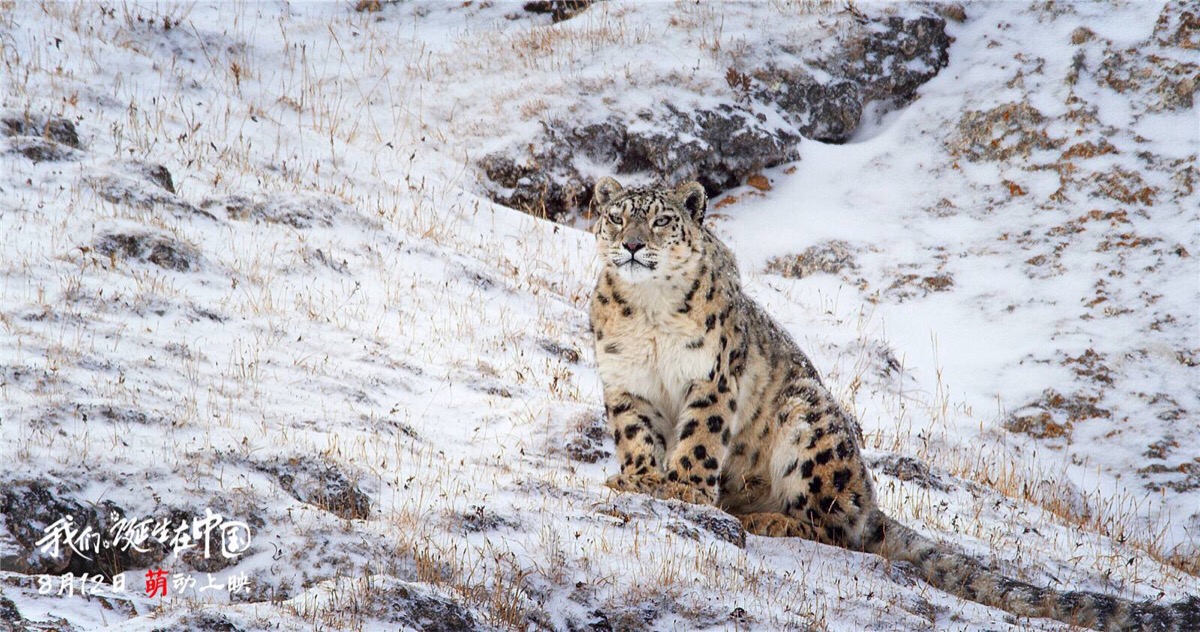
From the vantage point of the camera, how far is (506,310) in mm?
13992

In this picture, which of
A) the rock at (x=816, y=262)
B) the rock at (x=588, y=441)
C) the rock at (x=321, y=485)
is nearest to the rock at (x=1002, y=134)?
the rock at (x=816, y=262)

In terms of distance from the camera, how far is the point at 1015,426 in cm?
1486

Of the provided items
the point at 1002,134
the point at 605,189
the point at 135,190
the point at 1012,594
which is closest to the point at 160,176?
the point at 135,190


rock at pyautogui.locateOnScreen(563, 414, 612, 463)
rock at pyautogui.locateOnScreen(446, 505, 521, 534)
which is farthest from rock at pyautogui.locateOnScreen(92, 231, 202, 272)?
rock at pyautogui.locateOnScreen(446, 505, 521, 534)

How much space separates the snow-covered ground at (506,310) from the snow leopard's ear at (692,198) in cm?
250

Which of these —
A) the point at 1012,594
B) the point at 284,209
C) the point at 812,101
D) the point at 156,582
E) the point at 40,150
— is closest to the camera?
the point at 156,582

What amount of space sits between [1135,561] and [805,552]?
11.0 ft

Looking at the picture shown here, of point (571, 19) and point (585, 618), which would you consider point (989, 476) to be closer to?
point (585, 618)

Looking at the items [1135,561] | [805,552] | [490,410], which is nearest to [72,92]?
[490,410]

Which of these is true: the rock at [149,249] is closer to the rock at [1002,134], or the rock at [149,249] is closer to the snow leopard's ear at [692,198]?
the snow leopard's ear at [692,198]

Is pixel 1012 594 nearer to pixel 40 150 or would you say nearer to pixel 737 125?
pixel 40 150

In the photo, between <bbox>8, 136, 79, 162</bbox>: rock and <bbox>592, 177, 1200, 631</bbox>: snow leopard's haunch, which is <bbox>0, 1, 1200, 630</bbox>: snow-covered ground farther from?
<bbox>592, 177, 1200, 631</bbox>: snow leopard's haunch

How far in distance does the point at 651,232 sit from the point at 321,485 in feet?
10.7

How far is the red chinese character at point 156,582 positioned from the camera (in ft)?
20.8
